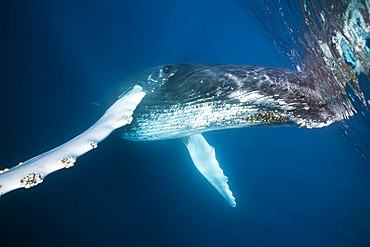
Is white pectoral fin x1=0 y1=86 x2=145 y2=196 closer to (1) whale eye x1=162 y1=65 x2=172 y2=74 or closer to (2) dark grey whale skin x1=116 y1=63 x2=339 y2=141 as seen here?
(2) dark grey whale skin x1=116 y1=63 x2=339 y2=141

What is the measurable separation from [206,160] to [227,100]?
4.02m

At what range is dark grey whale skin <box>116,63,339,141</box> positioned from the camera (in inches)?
82.6

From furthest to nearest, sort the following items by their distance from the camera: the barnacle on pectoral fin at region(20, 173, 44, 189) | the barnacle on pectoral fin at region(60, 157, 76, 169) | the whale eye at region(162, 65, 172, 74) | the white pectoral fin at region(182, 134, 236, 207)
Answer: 1. the white pectoral fin at region(182, 134, 236, 207)
2. the whale eye at region(162, 65, 172, 74)
3. the barnacle on pectoral fin at region(60, 157, 76, 169)
4. the barnacle on pectoral fin at region(20, 173, 44, 189)

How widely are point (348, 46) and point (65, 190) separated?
320 inches

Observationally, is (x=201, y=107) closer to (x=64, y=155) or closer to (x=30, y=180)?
(x=64, y=155)

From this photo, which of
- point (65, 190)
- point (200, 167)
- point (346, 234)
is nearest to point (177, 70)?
point (200, 167)

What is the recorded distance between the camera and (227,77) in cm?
248

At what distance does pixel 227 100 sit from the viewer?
243cm

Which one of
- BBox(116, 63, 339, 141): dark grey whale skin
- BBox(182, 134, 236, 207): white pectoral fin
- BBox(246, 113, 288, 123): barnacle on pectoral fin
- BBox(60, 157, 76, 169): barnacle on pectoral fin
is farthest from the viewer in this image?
BBox(182, 134, 236, 207): white pectoral fin

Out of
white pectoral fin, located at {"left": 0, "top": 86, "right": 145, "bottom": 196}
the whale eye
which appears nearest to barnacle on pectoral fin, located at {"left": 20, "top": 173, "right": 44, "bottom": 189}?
white pectoral fin, located at {"left": 0, "top": 86, "right": 145, "bottom": 196}

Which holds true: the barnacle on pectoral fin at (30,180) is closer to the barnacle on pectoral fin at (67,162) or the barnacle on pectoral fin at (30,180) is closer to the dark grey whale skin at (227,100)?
the barnacle on pectoral fin at (67,162)

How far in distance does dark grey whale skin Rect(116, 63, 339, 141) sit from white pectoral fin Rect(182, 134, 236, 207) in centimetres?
245

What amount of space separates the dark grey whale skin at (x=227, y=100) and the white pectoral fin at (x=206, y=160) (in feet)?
8.05

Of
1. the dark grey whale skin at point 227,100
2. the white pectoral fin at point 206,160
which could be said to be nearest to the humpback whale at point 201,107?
the dark grey whale skin at point 227,100
